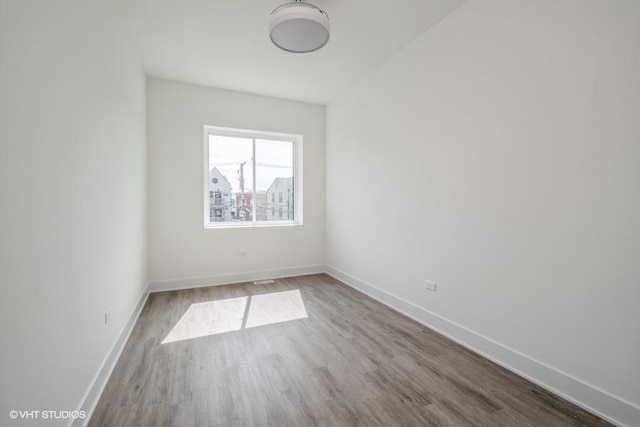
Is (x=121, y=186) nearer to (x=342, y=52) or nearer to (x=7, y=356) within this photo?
(x=7, y=356)

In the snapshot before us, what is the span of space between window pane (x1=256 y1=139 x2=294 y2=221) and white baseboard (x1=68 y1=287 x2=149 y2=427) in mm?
2420

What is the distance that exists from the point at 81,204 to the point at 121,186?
985 millimetres

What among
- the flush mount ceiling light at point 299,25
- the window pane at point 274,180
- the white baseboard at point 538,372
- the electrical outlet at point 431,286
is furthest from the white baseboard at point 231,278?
the flush mount ceiling light at point 299,25

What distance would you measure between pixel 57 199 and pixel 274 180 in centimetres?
353

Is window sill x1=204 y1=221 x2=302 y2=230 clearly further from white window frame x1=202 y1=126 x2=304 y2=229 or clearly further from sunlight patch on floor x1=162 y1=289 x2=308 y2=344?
sunlight patch on floor x1=162 y1=289 x2=308 y2=344

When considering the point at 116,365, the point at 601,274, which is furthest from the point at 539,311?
the point at 116,365

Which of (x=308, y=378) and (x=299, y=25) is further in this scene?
(x=299, y=25)

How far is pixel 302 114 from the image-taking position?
482 centimetres

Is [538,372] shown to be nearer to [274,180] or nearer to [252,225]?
[252,225]

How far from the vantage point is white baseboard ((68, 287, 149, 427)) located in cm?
164

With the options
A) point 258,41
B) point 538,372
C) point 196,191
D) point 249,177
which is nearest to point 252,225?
point 249,177

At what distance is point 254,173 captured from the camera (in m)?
4.69

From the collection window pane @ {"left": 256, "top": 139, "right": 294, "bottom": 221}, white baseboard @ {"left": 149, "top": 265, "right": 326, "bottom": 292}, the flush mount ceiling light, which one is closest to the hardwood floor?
white baseboard @ {"left": 149, "top": 265, "right": 326, "bottom": 292}

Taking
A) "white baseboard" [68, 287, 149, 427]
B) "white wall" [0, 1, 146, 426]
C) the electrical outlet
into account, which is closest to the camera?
"white wall" [0, 1, 146, 426]
